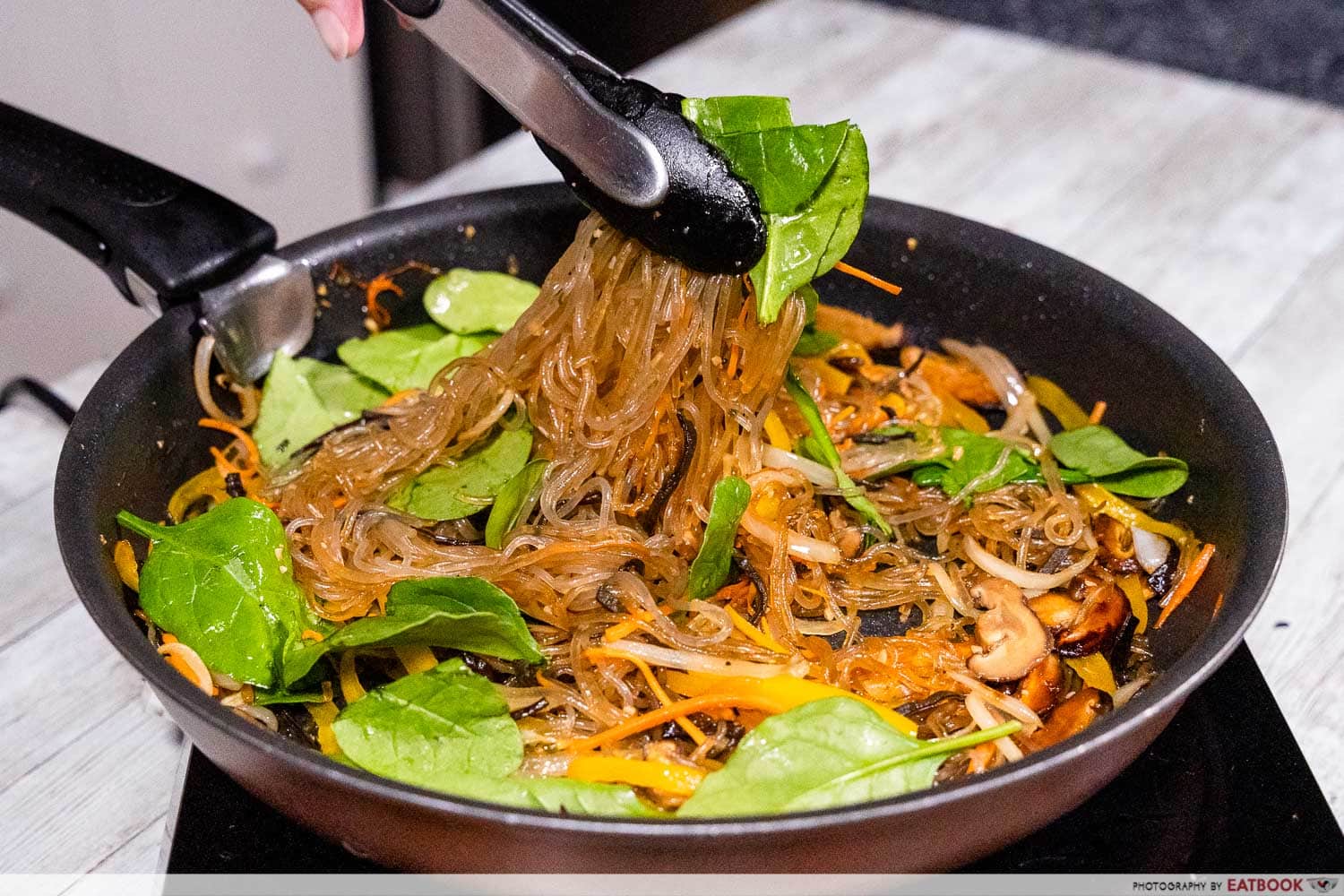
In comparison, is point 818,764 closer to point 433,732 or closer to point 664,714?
point 664,714

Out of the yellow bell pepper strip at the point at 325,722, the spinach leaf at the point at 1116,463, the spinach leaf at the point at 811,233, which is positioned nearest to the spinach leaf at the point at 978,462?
the spinach leaf at the point at 1116,463

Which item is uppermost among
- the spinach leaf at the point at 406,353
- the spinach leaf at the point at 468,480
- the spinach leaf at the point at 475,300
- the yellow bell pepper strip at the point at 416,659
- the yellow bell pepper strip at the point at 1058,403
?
the spinach leaf at the point at 475,300

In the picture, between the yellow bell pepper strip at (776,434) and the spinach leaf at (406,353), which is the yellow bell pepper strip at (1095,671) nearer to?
the yellow bell pepper strip at (776,434)

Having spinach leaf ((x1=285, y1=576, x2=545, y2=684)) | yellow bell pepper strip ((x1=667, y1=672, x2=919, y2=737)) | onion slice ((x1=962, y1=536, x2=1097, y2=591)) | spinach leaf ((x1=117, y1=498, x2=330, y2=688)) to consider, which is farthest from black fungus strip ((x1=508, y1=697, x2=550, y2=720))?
onion slice ((x1=962, y1=536, x2=1097, y2=591))

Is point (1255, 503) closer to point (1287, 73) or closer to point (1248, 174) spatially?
point (1248, 174)

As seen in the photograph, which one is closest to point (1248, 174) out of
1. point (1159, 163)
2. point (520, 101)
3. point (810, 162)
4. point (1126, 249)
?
point (1159, 163)

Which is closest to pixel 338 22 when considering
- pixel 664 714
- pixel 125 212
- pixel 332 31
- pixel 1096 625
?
pixel 332 31
